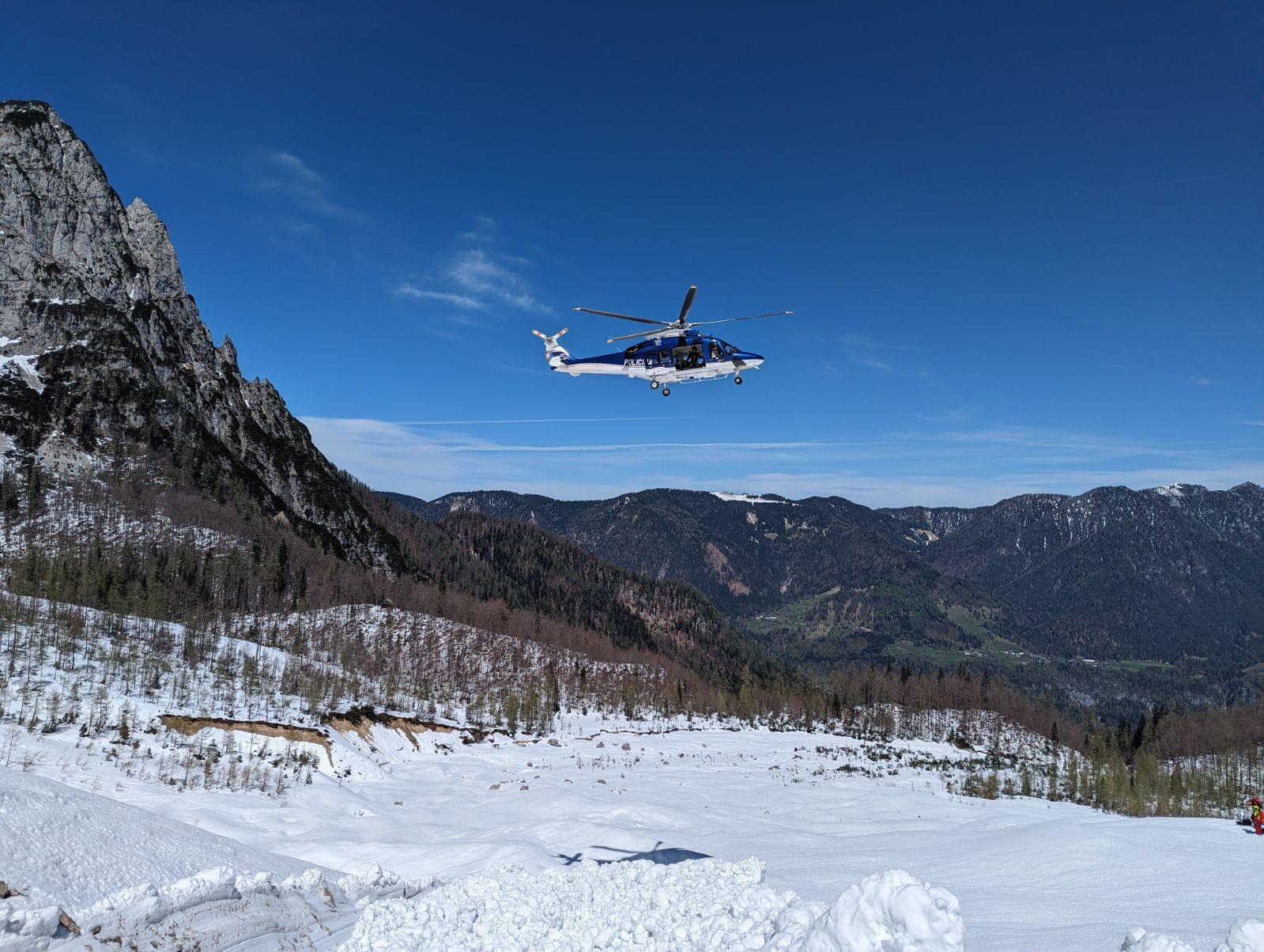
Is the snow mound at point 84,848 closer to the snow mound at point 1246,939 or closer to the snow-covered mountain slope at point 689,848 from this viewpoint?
the snow-covered mountain slope at point 689,848

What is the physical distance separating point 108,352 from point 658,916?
7371 inches

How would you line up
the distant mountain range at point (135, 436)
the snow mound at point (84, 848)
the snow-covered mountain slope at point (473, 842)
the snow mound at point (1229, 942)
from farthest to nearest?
the distant mountain range at point (135, 436) → the snow-covered mountain slope at point (473, 842) → the snow mound at point (84, 848) → the snow mound at point (1229, 942)

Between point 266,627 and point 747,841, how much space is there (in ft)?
306

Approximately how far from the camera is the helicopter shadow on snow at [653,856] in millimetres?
15477

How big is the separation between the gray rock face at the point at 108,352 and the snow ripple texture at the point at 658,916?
15337 centimetres

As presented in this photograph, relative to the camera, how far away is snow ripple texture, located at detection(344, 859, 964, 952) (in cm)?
607

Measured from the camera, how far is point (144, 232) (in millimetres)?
182000

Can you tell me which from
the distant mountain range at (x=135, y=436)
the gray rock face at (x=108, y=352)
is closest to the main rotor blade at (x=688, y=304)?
the distant mountain range at (x=135, y=436)

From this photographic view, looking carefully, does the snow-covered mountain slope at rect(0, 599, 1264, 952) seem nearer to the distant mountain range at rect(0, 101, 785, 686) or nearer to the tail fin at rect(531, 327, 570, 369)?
the tail fin at rect(531, 327, 570, 369)

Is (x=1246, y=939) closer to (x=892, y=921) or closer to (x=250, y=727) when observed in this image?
(x=892, y=921)

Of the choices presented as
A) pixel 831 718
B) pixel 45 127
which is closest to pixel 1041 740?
pixel 831 718

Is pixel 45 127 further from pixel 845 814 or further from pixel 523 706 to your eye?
pixel 845 814

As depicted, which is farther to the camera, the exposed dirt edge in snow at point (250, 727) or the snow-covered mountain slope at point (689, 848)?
the exposed dirt edge in snow at point (250, 727)

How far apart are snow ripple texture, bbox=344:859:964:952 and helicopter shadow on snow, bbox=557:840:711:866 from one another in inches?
226
